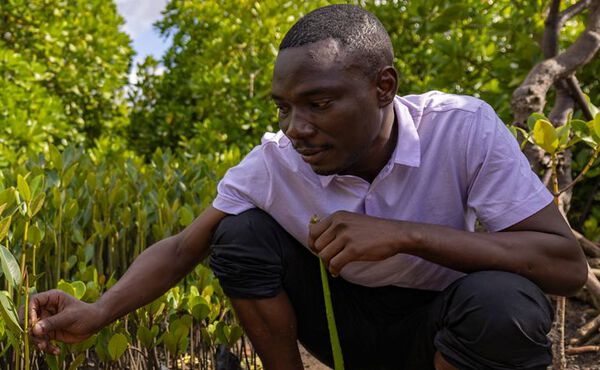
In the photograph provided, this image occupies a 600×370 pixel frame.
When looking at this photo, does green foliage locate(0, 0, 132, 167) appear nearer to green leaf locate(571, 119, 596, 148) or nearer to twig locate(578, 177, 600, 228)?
twig locate(578, 177, 600, 228)

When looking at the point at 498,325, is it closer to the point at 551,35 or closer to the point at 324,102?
the point at 324,102

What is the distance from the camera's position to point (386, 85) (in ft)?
6.68

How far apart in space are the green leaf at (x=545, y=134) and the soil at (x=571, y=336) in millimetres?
997

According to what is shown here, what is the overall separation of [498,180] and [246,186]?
668 millimetres

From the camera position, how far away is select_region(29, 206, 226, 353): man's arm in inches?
83.4

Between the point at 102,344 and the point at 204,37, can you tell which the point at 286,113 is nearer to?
the point at 102,344

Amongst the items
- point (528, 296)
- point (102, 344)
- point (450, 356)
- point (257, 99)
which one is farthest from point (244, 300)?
point (257, 99)

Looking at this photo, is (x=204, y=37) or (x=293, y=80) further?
(x=204, y=37)

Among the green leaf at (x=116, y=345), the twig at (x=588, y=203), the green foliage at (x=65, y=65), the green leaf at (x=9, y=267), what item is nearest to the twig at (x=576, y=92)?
the twig at (x=588, y=203)

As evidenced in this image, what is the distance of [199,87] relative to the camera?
234 inches

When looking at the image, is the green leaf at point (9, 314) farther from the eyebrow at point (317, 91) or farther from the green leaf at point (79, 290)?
the eyebrow at point (317, 91)

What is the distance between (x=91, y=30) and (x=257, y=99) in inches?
76.9

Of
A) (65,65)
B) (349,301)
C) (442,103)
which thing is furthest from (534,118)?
(65,65)

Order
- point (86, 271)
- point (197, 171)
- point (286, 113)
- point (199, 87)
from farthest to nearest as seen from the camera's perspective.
Answer: point (199, 87) < point (197, 171) < point (86, 271) < point (286, 113)
